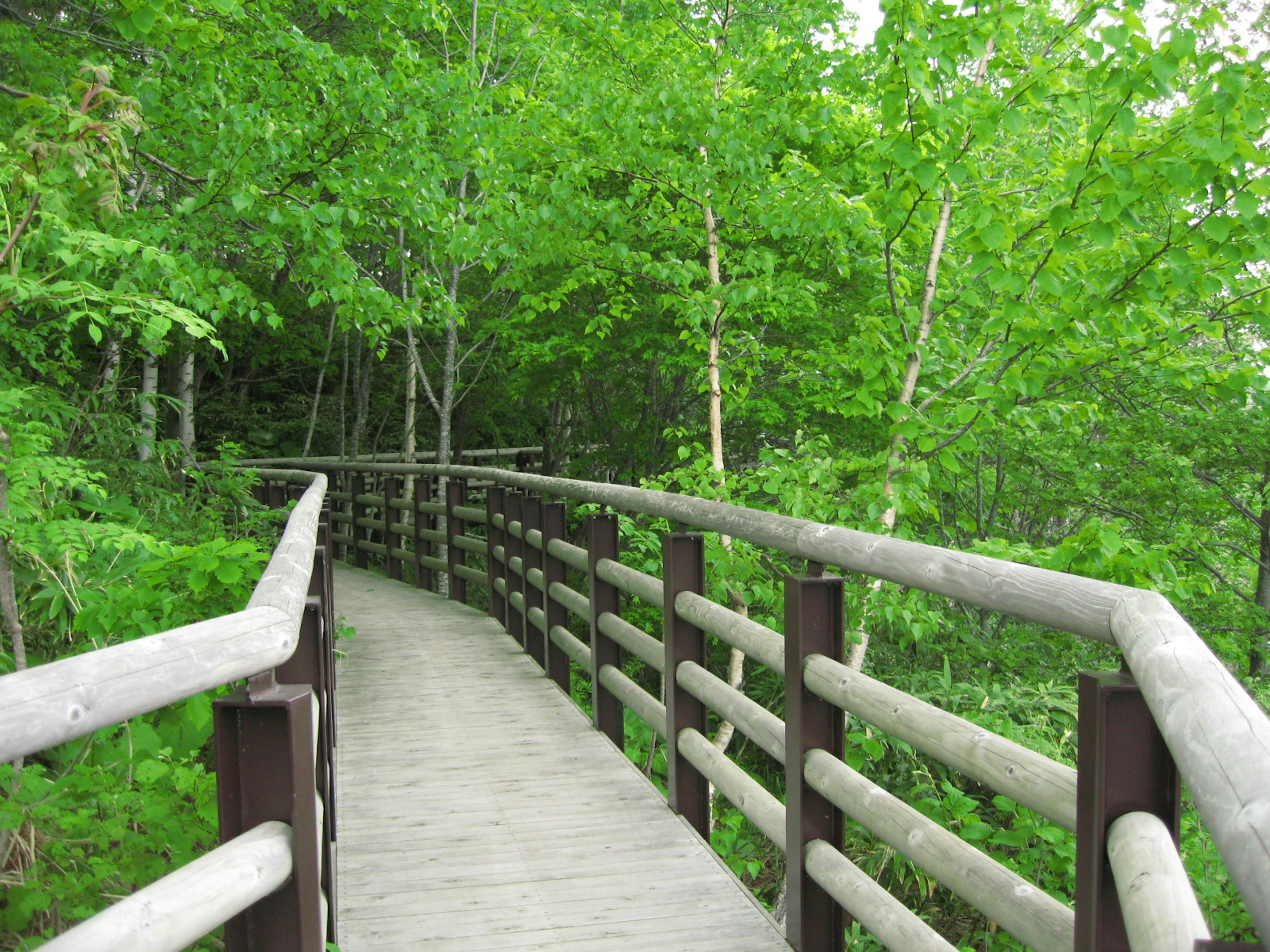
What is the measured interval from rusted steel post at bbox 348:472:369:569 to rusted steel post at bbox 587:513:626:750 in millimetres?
7562

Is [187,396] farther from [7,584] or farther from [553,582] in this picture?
[7,584]

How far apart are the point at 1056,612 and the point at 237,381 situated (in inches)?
671

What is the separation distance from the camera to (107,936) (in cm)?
142

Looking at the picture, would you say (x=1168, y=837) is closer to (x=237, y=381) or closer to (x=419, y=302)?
(x=419, y=302)

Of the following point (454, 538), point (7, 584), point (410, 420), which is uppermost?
point (410, 420)

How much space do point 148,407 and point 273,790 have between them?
8.26 m

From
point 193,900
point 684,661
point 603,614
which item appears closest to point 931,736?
point 193,900

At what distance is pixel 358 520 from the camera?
1258 cm

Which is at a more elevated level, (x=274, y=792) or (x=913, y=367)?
(x=913, y=367)

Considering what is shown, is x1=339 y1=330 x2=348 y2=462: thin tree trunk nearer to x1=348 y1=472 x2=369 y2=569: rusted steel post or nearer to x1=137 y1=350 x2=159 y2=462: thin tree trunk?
x1=348 y1=472 x2=369 y2=569: rusted steel post

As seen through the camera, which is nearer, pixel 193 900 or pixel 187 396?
pixel 193 900

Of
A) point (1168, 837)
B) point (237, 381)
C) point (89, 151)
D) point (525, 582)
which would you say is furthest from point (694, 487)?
point (237, 381)

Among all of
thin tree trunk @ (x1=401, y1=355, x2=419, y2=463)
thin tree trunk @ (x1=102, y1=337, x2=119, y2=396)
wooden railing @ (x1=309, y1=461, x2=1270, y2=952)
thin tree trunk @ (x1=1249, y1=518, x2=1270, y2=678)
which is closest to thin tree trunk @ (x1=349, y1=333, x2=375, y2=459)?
thin tree trunk @ (x1=401, y1=355, x2=419, y2=463)

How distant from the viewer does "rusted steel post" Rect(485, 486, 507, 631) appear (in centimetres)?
768
